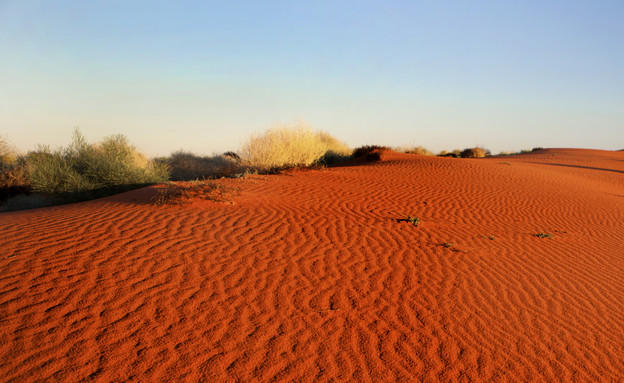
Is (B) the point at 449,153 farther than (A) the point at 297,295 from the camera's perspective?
Yes

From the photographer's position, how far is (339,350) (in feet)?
12.7

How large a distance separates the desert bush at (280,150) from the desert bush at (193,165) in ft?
4.89

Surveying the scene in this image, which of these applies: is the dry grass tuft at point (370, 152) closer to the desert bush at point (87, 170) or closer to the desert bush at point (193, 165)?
the desert bush at point (193, 165)

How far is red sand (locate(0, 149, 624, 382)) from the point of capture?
367 centimetres

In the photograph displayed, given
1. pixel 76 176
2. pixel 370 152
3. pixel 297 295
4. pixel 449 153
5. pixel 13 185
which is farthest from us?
A: pixel 449 153

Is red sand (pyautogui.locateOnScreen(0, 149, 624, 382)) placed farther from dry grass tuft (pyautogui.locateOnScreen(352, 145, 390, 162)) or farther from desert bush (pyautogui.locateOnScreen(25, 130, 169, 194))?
dry grass tuft (pyautogui.locateOnScreen(352, 145, 390, 162))

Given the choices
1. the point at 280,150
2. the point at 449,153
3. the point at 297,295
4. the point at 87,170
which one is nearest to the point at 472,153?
the point at 449,153

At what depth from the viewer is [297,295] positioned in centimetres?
481

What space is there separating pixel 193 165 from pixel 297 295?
56.4ft

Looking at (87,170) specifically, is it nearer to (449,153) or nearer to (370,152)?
(370,152)

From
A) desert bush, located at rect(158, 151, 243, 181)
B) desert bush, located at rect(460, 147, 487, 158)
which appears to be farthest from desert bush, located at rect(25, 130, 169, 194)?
desert bush, located at rect(460, 147, 487, 158)

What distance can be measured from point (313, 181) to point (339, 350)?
8252 millimetres

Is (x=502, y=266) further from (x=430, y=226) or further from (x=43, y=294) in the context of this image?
(x=43, y=294)

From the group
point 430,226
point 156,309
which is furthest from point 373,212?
point 156,309
